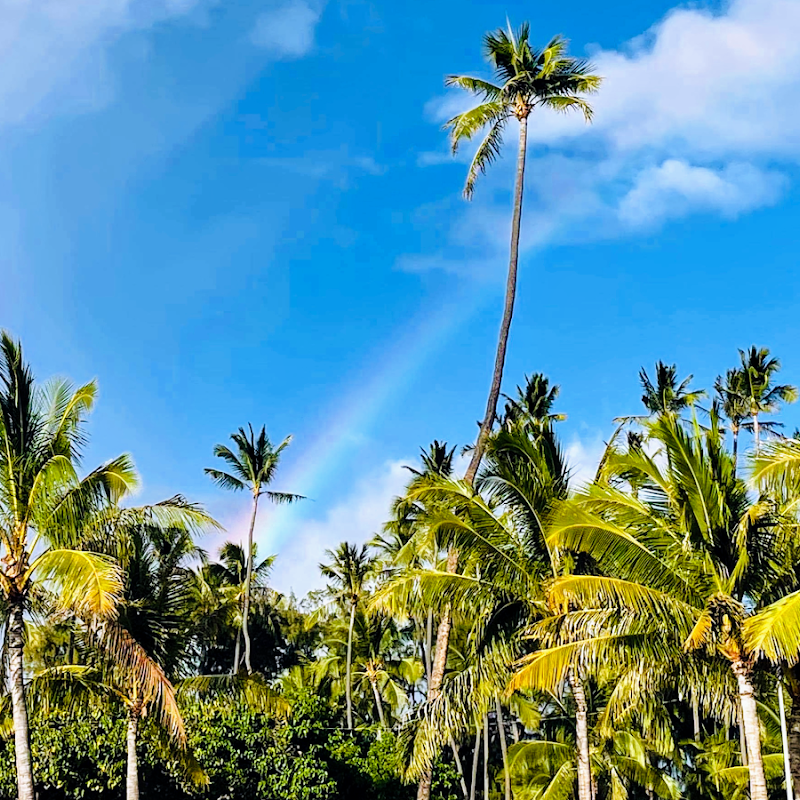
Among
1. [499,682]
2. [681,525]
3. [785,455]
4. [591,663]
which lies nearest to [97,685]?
[499,682]

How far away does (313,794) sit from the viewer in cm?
2509

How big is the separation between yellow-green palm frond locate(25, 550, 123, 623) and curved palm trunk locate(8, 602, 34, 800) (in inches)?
25.5

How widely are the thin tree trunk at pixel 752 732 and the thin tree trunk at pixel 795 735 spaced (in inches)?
32.5

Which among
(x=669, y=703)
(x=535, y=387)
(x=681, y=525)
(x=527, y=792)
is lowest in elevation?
(x=527, y=792)

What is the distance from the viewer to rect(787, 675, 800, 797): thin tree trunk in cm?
1422

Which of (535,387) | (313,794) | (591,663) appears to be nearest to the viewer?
(591,663)

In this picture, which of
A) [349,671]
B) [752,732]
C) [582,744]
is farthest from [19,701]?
[349,671]

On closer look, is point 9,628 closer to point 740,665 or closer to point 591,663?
point 591,663

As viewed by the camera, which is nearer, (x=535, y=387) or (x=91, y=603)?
(x=91, y=603)

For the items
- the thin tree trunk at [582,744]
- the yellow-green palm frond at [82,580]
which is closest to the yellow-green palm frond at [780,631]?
the thin tree trunk at [582,744]

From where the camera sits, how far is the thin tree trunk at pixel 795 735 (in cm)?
1422

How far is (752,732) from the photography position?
13633 millimetres

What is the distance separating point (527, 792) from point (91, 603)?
18.9m

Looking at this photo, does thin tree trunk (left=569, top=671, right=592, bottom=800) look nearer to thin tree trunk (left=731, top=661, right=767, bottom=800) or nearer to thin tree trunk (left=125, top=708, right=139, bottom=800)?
thin tree trunk (left=731, top=661, right=767, bottom=800)
